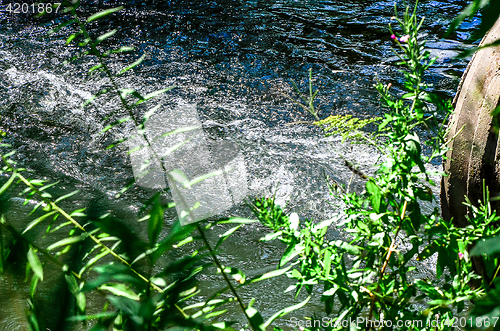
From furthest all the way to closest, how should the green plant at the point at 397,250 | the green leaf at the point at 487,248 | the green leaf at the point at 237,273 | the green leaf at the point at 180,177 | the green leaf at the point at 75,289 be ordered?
the green plant at the point at 397,250
the green leaf at the point at 237,273
the green leaf at the point at 180,177
the green leaf at the point at 75,289
the green leaf at the point at 487,248

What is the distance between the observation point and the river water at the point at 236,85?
331 cm

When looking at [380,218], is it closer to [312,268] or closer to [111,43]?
[312,268]

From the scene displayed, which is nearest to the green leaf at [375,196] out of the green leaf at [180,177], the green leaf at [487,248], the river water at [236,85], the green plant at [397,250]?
the green plant at [397,250]

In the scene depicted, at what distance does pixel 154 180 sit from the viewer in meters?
3.57

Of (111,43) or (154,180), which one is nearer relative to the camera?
(154,180)

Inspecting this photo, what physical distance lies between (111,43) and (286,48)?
8.08 ft

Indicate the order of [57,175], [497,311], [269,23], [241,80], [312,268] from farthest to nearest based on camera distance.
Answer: [269,23], [241,80], [57,175], [312,268], [497,311]

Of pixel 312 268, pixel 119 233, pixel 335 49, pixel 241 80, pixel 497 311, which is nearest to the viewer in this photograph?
pixel 497 311

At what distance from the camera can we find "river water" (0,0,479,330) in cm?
331

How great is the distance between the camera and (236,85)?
490 cm

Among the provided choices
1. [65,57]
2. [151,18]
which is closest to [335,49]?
[151,18]
